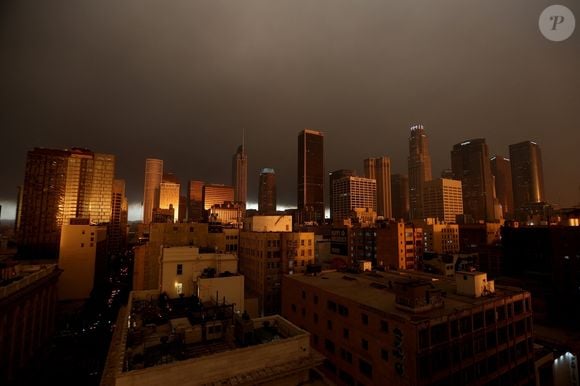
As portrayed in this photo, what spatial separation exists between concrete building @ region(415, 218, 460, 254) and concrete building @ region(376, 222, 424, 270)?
3092 cm

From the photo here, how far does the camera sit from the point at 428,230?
130 metres

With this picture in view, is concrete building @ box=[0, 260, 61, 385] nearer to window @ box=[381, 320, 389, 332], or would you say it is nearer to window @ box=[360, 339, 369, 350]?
window @ box=[360, 339, 369, 350]

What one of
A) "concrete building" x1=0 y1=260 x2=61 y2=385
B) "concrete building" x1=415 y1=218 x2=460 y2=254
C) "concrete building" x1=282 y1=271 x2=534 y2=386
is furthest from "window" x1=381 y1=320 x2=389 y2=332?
"concrete building" x1=415 y1=218 x2=460 y2=254

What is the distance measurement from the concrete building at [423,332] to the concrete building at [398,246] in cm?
5076

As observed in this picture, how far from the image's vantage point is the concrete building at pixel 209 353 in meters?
19.0

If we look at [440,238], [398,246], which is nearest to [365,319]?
[398,246]

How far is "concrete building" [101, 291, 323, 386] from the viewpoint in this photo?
19.0 meters

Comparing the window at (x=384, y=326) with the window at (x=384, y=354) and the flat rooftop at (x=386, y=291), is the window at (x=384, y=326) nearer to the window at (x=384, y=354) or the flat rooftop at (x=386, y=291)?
the flat rooftop at (x=386, y=291)

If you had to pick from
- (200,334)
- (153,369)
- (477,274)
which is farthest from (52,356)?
(477,274)

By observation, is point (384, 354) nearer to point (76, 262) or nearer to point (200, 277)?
point (200, 277)

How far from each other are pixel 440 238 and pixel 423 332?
377 feet

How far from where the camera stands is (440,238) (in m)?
130

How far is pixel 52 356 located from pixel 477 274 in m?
84.3

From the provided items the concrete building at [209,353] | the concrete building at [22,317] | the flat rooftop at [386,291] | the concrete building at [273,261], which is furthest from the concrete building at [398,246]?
the concrete building at [22,317]
